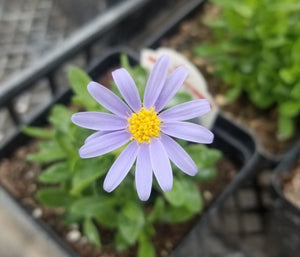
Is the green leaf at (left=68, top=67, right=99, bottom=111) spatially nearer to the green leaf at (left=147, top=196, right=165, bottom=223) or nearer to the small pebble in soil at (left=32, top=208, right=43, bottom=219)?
the green leaf at (left=147, top=196, right=165, bottom=223)

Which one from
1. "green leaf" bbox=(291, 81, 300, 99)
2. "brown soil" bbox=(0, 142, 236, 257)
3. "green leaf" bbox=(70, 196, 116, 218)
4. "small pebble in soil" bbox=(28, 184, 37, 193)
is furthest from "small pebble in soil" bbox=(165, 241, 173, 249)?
→ "green leaf" bbox=(291, 81, 300, 99)

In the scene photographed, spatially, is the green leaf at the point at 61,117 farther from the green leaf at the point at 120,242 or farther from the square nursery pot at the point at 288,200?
the square nursery pot at the point at 288,200

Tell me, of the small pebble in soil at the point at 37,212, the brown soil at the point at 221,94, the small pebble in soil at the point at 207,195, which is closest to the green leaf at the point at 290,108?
the brown soil at the point at 221,94

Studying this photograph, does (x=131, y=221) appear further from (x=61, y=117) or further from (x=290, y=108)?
(x=290, y=108)

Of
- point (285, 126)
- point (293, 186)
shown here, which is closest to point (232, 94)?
point (285, 126)

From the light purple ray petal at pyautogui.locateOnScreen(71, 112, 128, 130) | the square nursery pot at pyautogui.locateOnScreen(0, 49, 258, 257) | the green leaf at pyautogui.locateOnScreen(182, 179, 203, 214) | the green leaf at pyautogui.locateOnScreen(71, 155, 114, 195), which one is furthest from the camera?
the square nursery pot at pyautogui.locateOnScreen(0, 49, 258, 257)

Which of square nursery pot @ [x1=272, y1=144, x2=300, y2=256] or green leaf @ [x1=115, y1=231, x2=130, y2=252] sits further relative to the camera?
square nursery pot @ [x1=272, y1=144, x2=300, y2=256]

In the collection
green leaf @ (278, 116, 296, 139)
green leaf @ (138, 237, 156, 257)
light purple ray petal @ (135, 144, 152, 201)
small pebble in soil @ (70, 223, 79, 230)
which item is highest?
light purple ray petal @ (135, 144, 152, 201)
